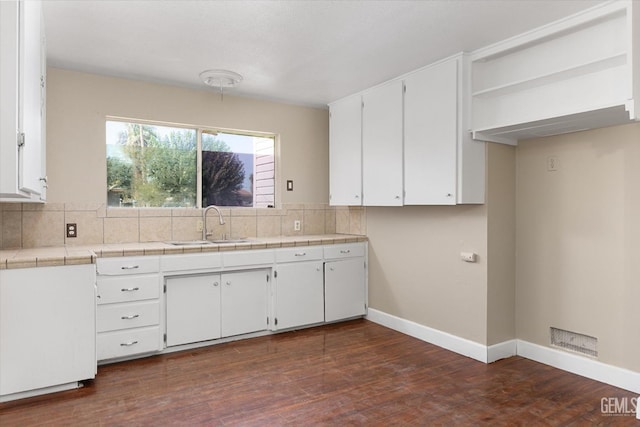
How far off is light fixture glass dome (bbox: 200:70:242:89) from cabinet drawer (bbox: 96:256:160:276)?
158cm

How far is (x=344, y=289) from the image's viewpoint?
4363 mm

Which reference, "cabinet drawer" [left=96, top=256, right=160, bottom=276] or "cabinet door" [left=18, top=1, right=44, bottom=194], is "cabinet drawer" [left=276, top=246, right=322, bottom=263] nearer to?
"cabinet drawer" [left=96, top=256, right=160, bottom=276]

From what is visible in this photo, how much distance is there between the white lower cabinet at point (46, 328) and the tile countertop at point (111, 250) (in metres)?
0.05

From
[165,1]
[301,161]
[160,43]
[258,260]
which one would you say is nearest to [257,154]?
[301,161]

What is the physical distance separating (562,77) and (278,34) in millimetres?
1890

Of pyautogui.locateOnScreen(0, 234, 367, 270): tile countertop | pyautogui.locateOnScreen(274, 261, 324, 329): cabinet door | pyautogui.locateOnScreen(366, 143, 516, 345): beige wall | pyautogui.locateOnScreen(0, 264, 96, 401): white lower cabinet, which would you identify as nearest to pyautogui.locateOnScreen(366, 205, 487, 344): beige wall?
pyautogui.locateOnScreen(366, 143, 516, 345): beige wall

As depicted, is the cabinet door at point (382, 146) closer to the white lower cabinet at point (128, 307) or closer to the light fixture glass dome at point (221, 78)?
the light fixture glass dome at point (221, 78)

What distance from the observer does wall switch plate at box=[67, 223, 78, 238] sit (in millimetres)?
3541

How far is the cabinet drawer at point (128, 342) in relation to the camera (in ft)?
10.3

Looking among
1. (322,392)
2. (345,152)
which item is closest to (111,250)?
(322,392)

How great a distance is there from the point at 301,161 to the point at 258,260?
4.81 ft

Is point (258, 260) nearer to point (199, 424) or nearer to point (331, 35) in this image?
point (199, 424)

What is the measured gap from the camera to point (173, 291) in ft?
11.3

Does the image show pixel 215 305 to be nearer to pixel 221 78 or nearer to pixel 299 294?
pixel 299 294
